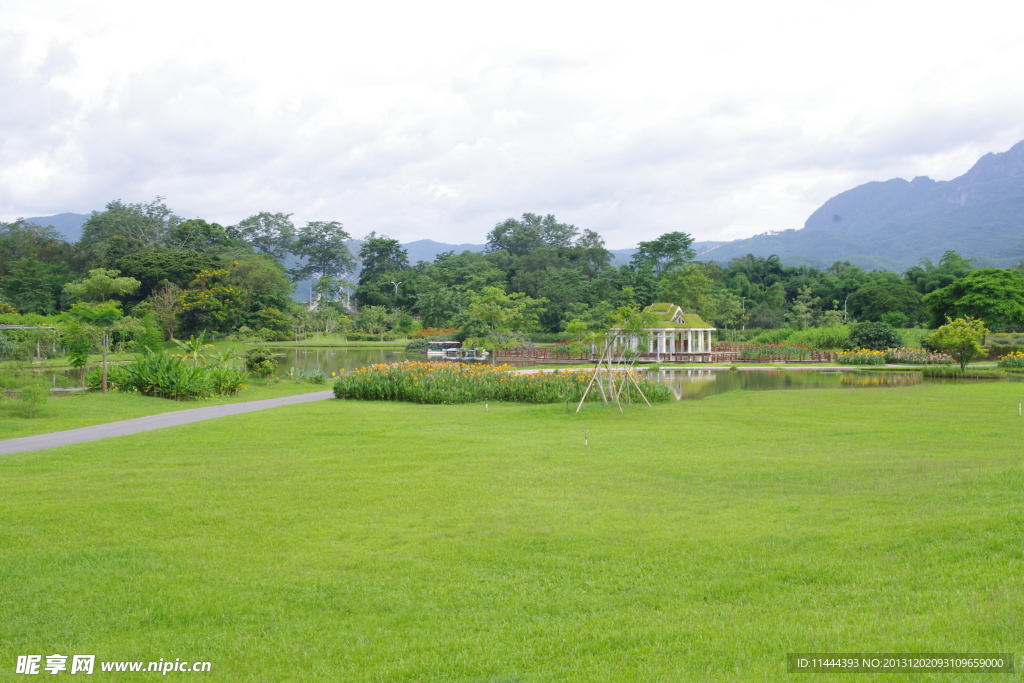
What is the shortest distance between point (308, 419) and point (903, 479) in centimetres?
979

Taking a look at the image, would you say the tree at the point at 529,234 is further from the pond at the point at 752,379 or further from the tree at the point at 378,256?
the pond at the point at 752,379

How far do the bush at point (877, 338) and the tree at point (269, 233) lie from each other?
60.2 meters

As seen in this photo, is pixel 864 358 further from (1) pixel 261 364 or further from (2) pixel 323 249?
(2) pixel 323 249

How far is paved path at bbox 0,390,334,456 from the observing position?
10.1 m

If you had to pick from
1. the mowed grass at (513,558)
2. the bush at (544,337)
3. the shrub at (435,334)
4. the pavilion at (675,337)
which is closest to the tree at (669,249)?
the bush at (544,337)

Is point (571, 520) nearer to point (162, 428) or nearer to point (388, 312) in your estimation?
point (162, 428)

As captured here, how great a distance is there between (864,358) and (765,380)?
1059 centimetres

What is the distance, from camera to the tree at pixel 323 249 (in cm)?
8250

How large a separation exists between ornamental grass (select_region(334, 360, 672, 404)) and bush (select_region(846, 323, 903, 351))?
23.8 metres

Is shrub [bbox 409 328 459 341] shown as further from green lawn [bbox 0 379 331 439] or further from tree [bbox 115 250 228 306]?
green lawn [bbox 0 379 331 439]

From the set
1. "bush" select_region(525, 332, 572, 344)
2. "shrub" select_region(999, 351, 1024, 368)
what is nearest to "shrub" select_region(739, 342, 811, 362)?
"shrub" select_region(999, 351, 1024, 368)

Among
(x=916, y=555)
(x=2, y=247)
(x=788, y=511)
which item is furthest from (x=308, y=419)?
(x=2, y=247)

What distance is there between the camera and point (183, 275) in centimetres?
4791

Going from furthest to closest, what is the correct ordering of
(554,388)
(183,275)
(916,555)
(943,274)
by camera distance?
1. (943,274)
2. (183,275)
3. (554,388)
4. (916,555)
